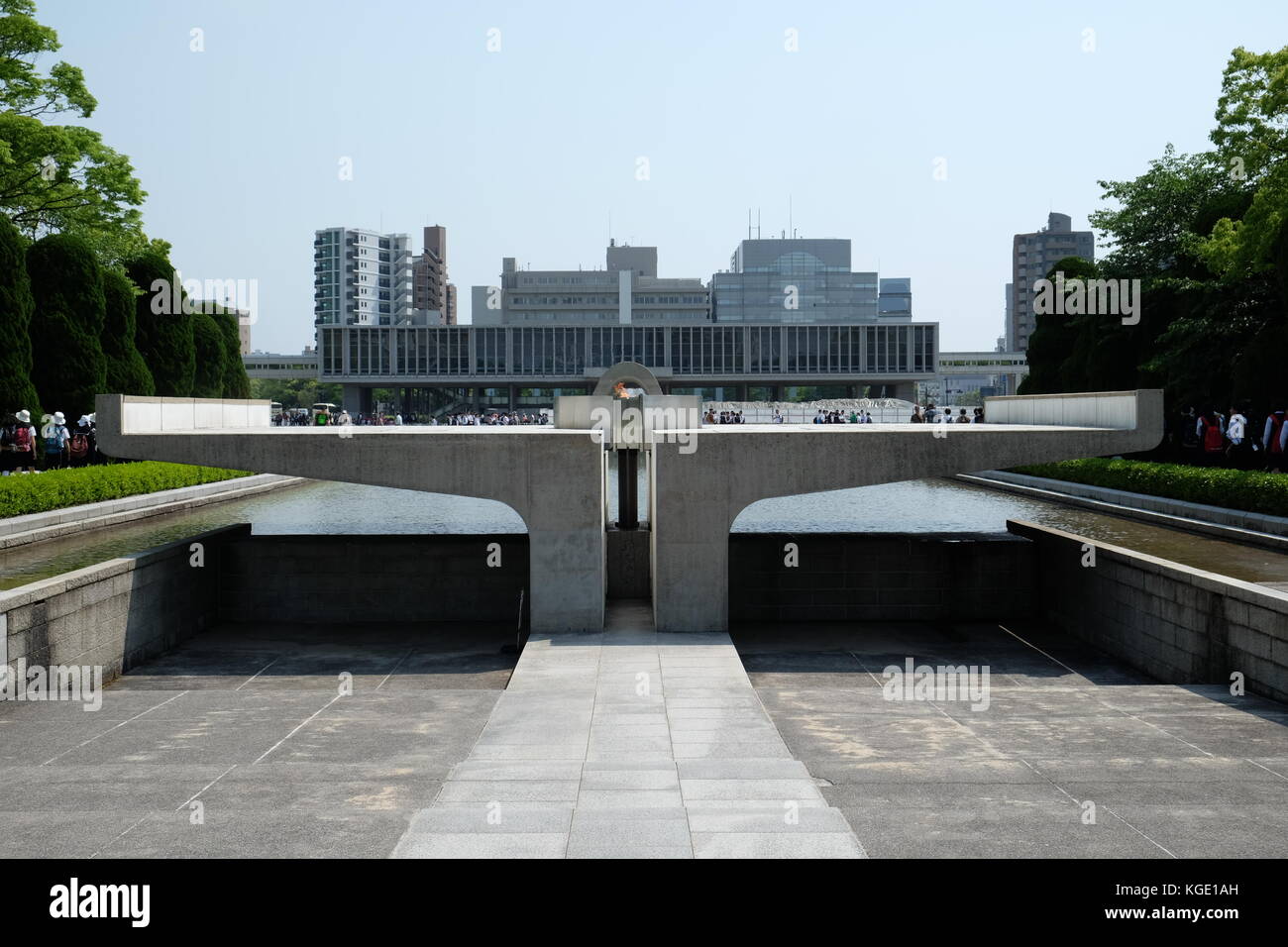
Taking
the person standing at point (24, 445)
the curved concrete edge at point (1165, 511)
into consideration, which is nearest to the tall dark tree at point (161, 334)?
the person standing at point (24, 445)

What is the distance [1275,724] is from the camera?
40.8 feet

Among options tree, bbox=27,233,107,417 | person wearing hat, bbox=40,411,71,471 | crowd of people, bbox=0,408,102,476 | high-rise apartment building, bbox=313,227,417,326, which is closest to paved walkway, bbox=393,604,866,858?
crowd of people, bbox=0,408,102,476

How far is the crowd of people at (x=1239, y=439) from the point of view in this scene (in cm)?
2647

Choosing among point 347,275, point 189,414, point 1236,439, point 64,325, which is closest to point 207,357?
point 64,325

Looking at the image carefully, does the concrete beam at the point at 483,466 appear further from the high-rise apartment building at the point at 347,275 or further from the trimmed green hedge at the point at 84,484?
the high-rise apartment building at the point at 347,275

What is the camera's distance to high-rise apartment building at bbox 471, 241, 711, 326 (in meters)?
152

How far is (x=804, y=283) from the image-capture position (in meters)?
170

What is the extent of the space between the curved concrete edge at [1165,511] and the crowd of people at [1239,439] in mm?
2178

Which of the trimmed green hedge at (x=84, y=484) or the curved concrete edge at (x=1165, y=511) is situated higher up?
the trimmed green hedge at (x=84, y=484)

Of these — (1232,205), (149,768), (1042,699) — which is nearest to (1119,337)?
(1232,205)

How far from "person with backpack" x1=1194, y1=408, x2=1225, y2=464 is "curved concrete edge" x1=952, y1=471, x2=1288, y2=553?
201 centimetres

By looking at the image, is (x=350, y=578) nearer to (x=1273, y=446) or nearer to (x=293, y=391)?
(x=1273, y=446)

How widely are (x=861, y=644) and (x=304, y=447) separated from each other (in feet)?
33.2
